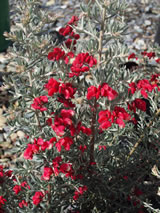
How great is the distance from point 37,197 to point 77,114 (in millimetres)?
578

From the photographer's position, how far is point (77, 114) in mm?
1728

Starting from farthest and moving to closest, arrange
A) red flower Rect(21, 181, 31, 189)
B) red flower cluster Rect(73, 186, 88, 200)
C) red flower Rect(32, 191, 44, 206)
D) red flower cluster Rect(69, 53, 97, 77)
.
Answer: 1. red flower Rect(21, 181, 31, 189)
2. red flower cluster Rect(73, 186, 88, 200)
3. red flower Rect(32, 191, 44, 206)
4. red flower cluster Rect(69, 53, 97, 77)

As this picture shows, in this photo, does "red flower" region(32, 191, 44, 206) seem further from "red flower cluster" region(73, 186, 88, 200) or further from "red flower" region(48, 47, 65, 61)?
"red flower" region(48, 47, 65, 61)

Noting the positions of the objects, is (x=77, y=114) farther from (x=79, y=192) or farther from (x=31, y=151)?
(x=79, y=192)

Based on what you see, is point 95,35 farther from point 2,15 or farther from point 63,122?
point 2,15

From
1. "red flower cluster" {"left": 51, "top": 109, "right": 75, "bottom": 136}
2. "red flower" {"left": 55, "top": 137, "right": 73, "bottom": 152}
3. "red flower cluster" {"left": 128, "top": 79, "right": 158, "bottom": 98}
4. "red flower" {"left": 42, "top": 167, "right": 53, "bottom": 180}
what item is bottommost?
"red flower" {"left": 42, "top": 167, "right": 53, "bottom": 180}

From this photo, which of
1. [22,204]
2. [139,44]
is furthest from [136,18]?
[22,204]

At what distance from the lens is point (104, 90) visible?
4.66ft

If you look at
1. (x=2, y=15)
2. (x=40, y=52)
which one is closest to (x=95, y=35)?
(x=40, y=52)

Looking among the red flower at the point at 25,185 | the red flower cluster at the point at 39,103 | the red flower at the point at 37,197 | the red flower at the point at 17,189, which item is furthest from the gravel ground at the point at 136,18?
the red flower cluster at the point at 39,103

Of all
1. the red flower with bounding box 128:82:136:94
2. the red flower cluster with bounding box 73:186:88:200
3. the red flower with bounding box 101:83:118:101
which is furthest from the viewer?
the red flower cluster with bounding box 73:186:88:200

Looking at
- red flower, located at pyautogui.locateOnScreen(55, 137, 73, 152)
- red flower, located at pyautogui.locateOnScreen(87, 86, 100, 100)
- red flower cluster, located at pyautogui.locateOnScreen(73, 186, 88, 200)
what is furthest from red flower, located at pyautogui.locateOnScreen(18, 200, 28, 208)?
red flower, located at pyautogui.locateOnScreen(87, 86, 100, 100)

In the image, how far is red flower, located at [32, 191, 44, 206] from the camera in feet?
5.93

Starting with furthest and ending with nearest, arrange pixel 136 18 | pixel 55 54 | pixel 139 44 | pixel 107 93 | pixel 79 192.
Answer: pixel 136 18 → pixel 139 44 → pixel 79 192 → pixel 55 54 → pixel 107 93
